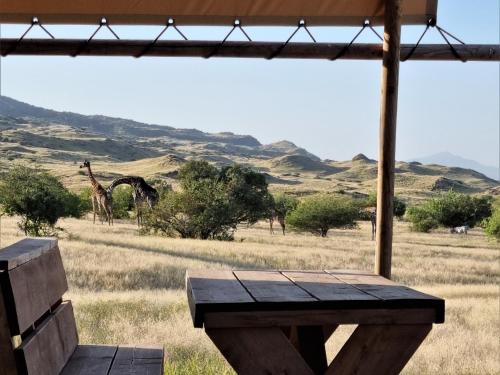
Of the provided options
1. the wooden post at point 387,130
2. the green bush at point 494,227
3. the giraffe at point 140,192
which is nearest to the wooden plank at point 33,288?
the wooden post at point 387,130

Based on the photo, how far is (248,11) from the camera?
12.5 ft

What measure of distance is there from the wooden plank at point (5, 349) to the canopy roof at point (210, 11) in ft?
7.75

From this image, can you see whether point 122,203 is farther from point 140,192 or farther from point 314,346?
point 314,346

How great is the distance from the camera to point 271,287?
7.65ft

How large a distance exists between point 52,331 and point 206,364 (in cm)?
206

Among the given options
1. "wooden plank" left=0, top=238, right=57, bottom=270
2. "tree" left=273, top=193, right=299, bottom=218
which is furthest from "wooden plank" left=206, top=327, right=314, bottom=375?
"tree" left=273, top=193, right=299, bottom=218

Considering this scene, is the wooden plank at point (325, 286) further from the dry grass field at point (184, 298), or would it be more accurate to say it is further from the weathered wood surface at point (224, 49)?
the weathered wood surface at point (224, 49)

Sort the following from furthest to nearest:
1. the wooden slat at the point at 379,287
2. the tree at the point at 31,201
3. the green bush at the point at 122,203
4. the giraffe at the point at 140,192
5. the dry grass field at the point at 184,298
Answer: the green bush at the point at 122,203
the giraffe at the point at 140,192
the tree at the point at 31,201
the dry grass field at the point at 184,298
the wooden slat at the point at 379,287

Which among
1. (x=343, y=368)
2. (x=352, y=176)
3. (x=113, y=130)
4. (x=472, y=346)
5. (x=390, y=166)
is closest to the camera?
(x=343, y=368)

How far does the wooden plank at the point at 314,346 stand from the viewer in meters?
2.56

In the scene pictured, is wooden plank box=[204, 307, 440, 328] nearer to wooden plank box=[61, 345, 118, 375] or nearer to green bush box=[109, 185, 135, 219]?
wooden plank box=[61, 345, 118, 375]

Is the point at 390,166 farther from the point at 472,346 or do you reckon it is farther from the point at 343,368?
the point at 472,346

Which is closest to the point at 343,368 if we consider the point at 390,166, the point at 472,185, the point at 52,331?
the point at 52,331

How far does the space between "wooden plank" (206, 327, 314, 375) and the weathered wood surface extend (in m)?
2.19
